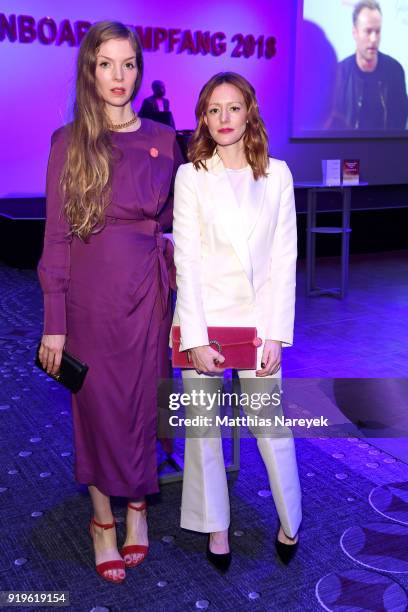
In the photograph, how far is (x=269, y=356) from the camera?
206 cm

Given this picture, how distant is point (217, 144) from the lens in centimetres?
207

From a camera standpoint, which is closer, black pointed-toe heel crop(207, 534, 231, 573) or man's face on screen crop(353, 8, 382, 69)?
black pointed-toe heel crop(207, 534, 231, 573)

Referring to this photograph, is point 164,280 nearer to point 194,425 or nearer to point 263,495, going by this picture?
point 194,425

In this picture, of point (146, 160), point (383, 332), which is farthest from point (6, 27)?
point (146, 160)

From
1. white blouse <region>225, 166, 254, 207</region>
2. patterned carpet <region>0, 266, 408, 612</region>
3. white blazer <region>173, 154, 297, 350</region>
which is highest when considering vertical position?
white blouse <region>225, 166, 254, 207</region>

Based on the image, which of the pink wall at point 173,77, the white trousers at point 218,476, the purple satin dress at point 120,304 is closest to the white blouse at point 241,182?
the purple satin dress at point 120,304

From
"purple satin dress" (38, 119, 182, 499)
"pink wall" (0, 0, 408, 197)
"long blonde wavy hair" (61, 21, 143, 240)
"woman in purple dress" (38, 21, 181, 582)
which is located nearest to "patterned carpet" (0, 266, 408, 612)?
"woman in purple dress" (38, 21, 181, 582)

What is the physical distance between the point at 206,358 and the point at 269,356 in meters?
0.19

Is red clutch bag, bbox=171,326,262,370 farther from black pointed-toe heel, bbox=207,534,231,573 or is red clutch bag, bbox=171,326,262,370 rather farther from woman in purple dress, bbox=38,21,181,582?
black pointed-toe heel, bbox=207,534,231,573

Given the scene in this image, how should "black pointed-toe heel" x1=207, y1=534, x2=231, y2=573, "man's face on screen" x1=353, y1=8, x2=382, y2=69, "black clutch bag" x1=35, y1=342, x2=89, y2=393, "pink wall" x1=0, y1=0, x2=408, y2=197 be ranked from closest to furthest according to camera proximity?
"black clutch bag" x1=35, y1=342, x2=89, y2=393
"black pointed-toe heel" x1=207, y1=534, x2=231, y2=573
"pink wall" x1=0, y1=0, x2=408, y2=197
"man's face on screen" x1=353, y1=8, x2=382, y2=69

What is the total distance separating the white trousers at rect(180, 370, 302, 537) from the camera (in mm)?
2115

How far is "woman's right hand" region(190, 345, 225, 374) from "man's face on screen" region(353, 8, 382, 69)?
885cm

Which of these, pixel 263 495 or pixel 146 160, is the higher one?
pixel 146 160

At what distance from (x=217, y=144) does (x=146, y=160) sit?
0.68 feet
